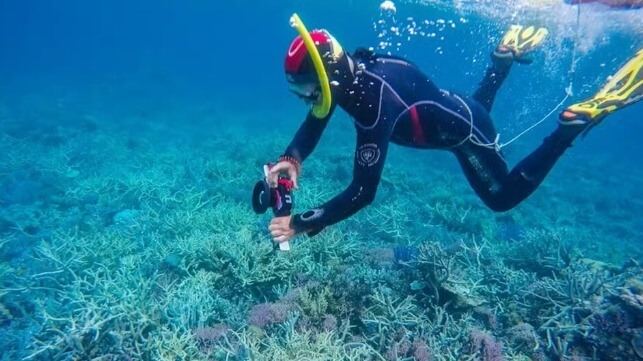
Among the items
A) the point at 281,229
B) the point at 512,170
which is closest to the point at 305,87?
the point at 281,229

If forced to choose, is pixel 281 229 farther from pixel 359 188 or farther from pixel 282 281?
pixel 282 281

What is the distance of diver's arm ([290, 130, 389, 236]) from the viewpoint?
10.4 ft

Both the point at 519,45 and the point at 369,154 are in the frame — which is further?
the point at 519,45

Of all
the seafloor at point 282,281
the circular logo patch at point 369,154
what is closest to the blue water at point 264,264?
the seafloor at point 282,281

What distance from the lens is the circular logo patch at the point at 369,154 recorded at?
3170 mm

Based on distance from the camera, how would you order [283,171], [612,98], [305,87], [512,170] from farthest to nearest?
[512,170]
[612,98]
[283,171]
[305,87]

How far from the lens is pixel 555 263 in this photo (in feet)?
19.9

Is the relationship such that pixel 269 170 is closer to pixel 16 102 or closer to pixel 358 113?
pixel 358 113

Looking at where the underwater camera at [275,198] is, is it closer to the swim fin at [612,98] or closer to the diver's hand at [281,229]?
the diver's hand at [281,229]

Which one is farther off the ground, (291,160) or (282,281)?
(291,160)

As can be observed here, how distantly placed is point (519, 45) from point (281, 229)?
199 inches

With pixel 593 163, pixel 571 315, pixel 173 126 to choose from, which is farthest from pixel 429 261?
pixel 593 163

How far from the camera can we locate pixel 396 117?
140 inches

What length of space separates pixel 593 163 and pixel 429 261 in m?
26.7
